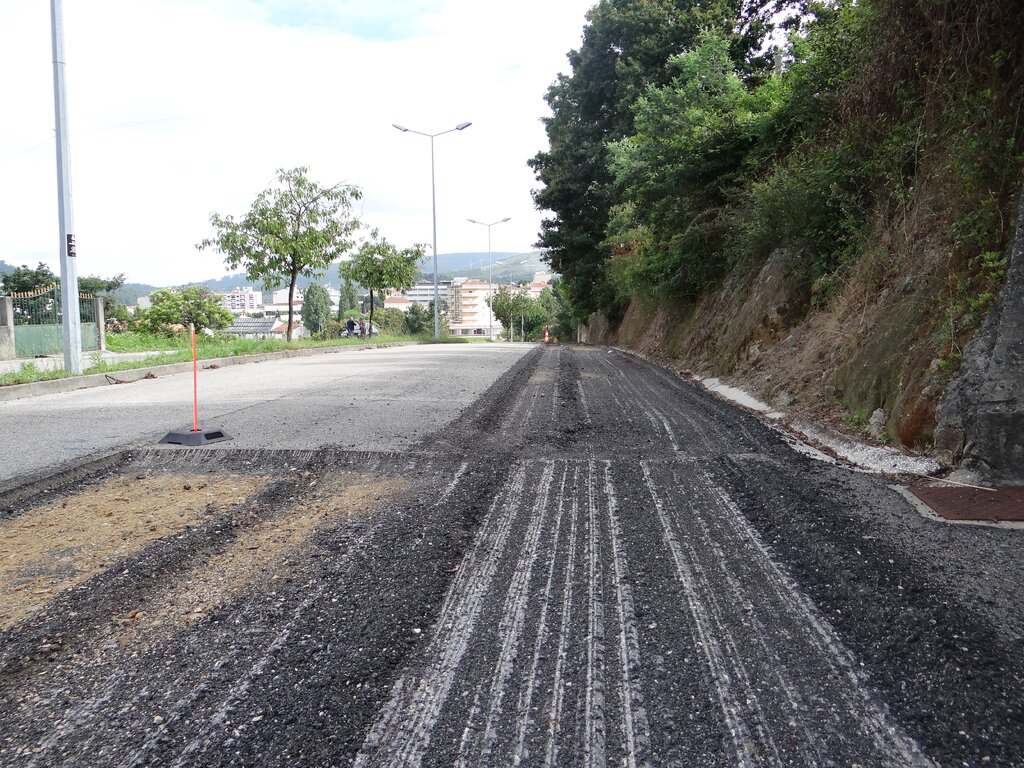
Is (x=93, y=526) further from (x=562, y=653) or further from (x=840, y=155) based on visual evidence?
(x=840, y=155)

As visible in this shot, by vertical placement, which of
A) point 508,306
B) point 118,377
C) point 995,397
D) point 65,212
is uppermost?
point 508,306

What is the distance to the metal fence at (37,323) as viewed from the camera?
15.6m

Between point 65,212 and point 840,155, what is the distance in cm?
1246

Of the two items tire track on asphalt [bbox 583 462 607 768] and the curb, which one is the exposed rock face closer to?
tire track on asphalt [bbox 583 462 607 768]

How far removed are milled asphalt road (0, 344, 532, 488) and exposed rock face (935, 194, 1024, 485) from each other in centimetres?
418

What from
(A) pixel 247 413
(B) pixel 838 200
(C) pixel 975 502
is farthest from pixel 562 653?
(B) pixel 838 200

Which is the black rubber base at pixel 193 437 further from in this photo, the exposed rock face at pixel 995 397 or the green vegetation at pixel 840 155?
the green vegetation at pixel 840 155

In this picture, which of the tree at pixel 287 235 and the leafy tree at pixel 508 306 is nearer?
the tree at pixel 287 235

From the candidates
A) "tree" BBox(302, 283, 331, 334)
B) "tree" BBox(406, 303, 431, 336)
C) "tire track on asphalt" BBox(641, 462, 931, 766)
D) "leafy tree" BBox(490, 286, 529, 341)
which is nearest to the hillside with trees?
"tire track on asphalt" BBox(641, 462, 931, 766)

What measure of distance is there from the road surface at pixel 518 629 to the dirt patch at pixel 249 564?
0.02 m

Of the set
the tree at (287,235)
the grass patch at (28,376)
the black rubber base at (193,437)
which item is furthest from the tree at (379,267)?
the black rubber base at (193,437)

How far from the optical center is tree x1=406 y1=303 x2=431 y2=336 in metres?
61.8

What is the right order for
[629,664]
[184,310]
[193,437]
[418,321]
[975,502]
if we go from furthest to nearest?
1. [418,321]
2. [184,310]
3. [193,437]
4. [975,502]
5. [629,664]

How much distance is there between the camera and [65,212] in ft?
36.6
